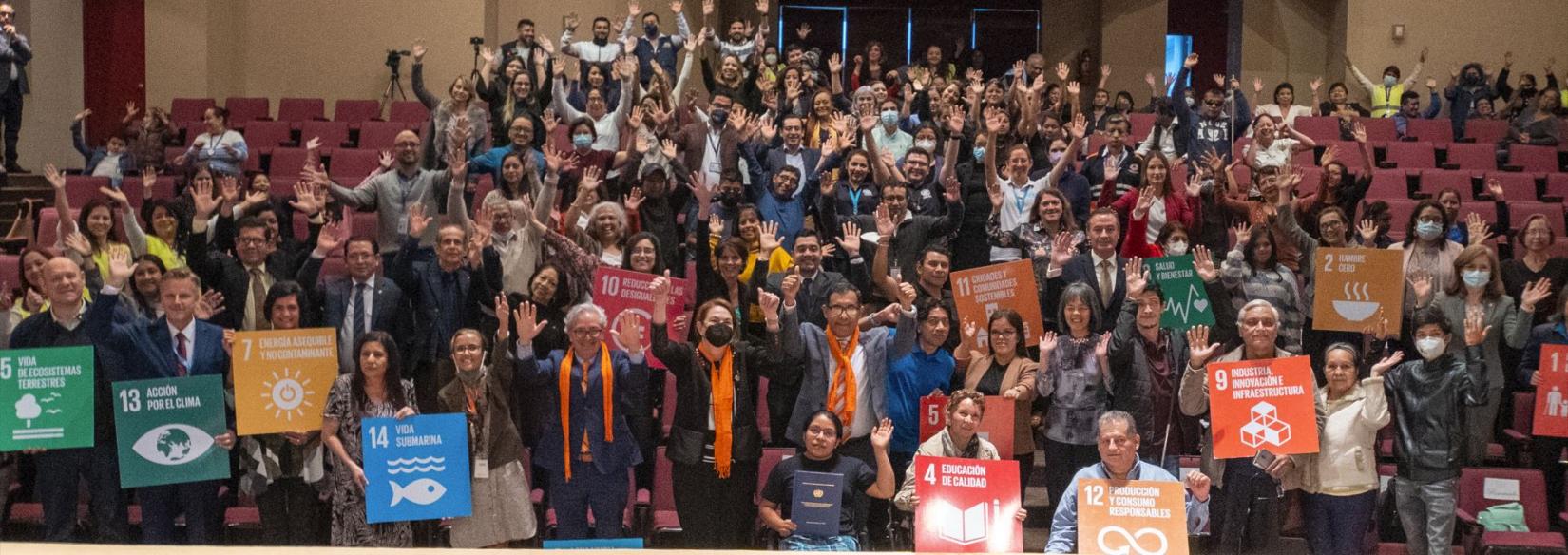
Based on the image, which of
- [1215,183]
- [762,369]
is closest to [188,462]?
[762,369]

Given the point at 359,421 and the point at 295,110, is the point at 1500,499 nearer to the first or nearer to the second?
the point at 359,421

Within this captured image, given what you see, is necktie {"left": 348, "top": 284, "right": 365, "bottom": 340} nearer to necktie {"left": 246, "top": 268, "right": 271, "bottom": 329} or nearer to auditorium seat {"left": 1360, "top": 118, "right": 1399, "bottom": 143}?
necktie {"left": 246, "top": 268, "right": 271, "bottom": 329}

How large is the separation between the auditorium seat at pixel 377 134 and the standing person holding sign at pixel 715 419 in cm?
772

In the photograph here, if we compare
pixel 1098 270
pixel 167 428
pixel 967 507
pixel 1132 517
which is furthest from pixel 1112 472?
pixel 167 428

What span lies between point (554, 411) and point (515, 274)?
4.98 ft

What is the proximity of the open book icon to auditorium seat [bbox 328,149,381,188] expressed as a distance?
794 cm

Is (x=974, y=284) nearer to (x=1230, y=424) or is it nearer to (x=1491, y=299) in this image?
(x=1230, y=424)

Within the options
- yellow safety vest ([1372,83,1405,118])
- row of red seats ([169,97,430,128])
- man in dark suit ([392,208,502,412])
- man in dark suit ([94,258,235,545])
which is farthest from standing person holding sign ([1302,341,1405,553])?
yellow safety vest ([1372,83,1405,118])

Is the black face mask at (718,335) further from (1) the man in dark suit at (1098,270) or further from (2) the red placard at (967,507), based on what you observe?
(1) the man in dark suit at (1098,270)

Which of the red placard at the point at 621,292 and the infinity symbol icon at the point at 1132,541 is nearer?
the infinity symbol icon at the point at 1132,541

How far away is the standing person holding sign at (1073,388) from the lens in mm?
6434

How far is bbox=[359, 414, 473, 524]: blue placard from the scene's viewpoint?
594 centimetres

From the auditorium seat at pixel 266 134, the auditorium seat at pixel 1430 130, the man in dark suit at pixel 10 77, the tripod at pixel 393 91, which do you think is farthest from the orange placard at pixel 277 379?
the auditorium seat at pixel 1430 130

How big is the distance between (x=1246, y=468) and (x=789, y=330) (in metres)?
2.15
